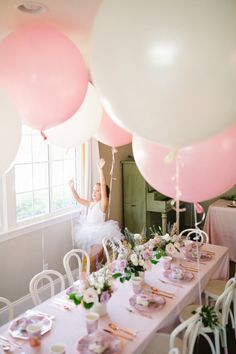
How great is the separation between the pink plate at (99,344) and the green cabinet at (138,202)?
304 centimetres

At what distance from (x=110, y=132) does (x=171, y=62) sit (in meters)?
1.18

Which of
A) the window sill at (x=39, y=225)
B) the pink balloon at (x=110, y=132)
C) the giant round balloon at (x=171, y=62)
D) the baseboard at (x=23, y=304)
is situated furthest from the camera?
the window sill at (x=39, y=225)

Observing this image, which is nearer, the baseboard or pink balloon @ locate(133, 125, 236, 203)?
pink balloon @ locate(133, 125, 236, 203)

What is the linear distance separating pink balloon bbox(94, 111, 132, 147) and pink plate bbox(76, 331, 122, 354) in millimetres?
1103

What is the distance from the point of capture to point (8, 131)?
4.56 feet

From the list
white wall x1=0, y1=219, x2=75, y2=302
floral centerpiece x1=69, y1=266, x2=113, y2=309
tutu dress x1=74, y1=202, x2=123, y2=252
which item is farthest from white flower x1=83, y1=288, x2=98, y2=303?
tutu dress x1=74, y1=202, x2=123, y2=252

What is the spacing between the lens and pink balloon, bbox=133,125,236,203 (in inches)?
54.8

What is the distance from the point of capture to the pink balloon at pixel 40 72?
1.36 m

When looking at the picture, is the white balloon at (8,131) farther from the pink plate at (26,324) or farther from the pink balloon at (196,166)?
the pink plate at (26,324)

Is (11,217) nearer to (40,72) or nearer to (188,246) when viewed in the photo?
(188,246)

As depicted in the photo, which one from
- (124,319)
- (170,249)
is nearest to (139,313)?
(124,319)

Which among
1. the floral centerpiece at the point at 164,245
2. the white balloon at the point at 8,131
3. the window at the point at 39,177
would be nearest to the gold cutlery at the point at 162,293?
the floral centerpiece at the point at 164,245

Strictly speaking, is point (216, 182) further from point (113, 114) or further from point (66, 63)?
point (66, 63)

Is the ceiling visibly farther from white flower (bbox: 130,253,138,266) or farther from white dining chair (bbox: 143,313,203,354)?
white dining chair (bbox: 143,313,203,354)
